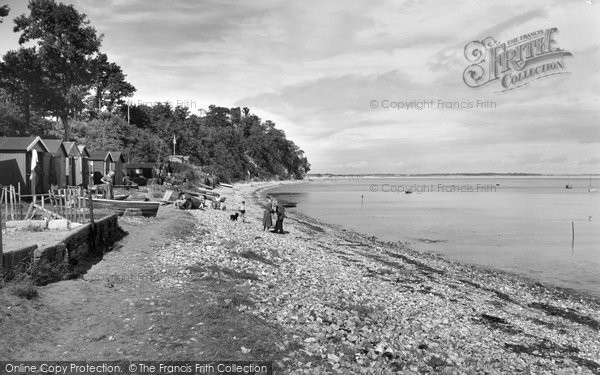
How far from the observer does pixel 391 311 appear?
12.2 m

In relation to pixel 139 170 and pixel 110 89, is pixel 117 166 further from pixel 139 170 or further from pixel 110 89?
pixel 110 89

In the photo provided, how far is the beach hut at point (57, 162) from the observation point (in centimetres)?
3212

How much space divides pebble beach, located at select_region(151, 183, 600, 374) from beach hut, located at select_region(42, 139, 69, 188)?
1872 cm

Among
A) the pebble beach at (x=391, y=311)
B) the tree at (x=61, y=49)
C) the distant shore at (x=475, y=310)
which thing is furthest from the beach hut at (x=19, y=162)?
the tree at (x=61, y=49)

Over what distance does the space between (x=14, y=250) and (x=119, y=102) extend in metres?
84.6

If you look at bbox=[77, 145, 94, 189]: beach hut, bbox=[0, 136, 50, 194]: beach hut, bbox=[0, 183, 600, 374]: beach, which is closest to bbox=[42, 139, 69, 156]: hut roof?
bbox=[0, 136, 50, 194]: beach hut

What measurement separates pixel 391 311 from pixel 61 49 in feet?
226

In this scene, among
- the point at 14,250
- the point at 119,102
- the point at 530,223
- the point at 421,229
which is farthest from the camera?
the point at 119,102

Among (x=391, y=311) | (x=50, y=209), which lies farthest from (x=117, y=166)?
(x=391, y=311)

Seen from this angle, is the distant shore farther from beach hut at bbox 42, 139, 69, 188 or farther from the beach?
beach hut at bbox 42, 139, 69, 188

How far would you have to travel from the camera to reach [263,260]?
17156 mm

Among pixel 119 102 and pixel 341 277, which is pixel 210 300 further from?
pixel 119 102

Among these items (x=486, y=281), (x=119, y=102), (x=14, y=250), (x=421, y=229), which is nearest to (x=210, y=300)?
(x=14, y=250)

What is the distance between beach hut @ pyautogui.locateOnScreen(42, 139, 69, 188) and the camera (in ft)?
105
